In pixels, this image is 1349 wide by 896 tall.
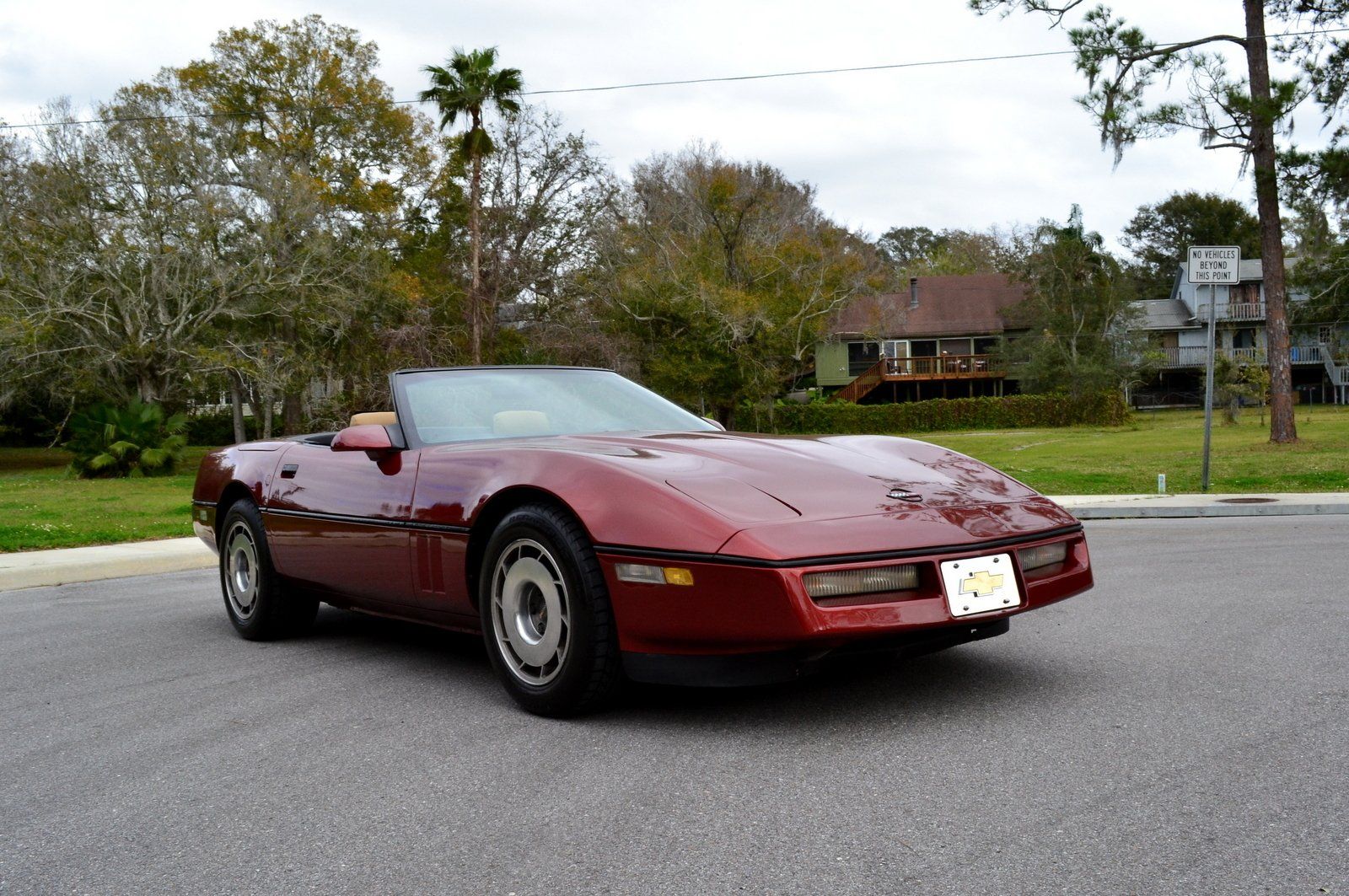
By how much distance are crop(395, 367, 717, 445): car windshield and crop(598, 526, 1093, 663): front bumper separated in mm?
1427

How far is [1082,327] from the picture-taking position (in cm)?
4947

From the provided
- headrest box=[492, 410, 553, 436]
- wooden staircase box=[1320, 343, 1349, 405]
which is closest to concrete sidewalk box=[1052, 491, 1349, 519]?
headrest box=[492, 410, 553, 436]

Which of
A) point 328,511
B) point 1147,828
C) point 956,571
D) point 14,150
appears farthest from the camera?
point 14,150

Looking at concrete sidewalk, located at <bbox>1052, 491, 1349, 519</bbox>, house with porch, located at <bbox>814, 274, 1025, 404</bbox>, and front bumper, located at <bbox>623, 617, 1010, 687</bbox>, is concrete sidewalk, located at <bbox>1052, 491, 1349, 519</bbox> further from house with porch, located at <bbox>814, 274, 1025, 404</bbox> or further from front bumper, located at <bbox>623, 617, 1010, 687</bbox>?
house with porch, located at <bbox>814, 274, 1025, 404</bbox>

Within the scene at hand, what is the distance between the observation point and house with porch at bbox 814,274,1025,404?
59188 millimetres

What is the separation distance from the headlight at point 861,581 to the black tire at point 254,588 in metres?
3.20

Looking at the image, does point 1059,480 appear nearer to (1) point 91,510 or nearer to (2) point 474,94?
(1) point 91,510

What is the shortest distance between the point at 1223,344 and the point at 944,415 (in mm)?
22161

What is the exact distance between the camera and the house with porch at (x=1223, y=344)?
60.7m

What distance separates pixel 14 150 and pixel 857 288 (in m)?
26.5

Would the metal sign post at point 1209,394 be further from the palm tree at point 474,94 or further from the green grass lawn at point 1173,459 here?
the palm tree at point 474,94

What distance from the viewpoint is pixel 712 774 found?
3.51 m

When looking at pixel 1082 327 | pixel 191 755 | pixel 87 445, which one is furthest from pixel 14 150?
pixel 1082 327

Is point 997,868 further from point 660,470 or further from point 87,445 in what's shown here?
point 87,445
